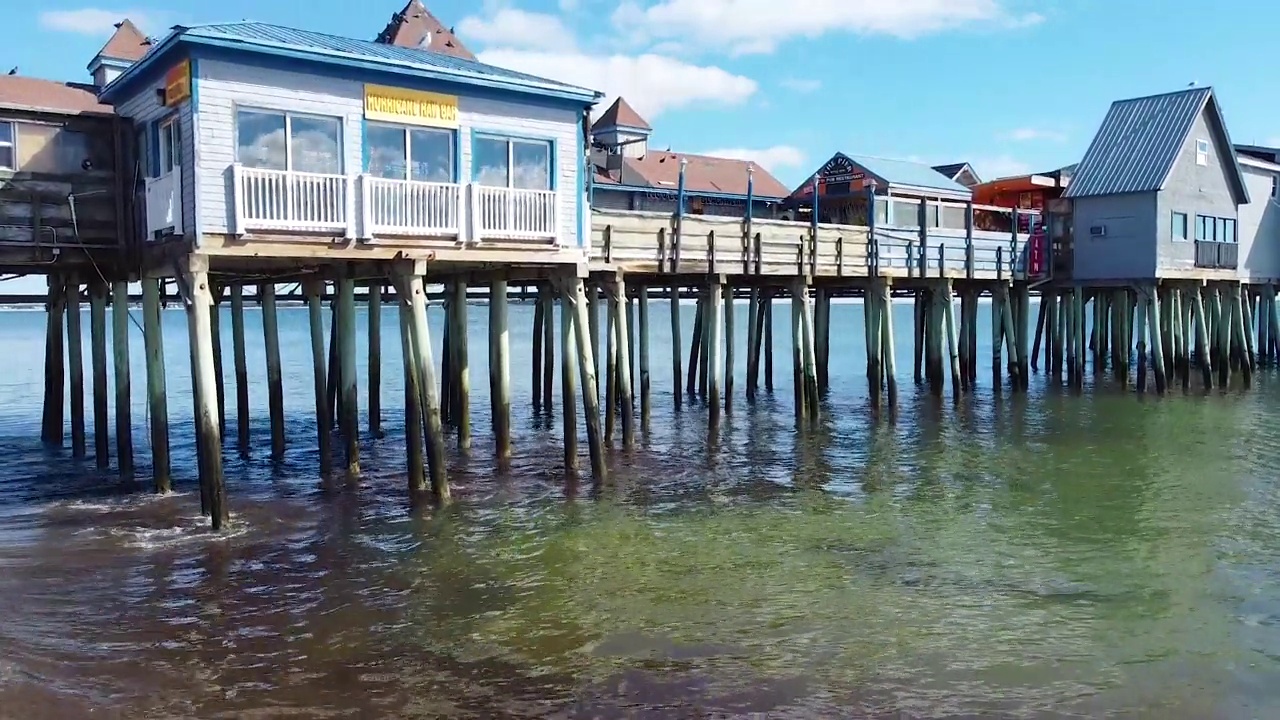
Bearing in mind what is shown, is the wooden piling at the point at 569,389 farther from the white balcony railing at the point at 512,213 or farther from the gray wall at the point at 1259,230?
the gray wall at the point at 1259,230

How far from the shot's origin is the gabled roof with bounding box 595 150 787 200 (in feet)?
123

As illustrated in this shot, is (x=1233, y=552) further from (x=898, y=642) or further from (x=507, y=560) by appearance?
(x=507, y=560)

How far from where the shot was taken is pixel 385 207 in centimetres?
1559

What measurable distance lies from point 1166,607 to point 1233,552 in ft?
9.70

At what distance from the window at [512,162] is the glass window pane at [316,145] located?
2.13 m

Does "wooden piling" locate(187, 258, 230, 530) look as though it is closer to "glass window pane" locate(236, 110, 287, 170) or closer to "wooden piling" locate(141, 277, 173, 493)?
"glass window pane" locate(236, 110, 287, 170)

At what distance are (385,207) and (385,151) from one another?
100cm

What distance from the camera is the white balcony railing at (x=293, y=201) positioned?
14.4 metres

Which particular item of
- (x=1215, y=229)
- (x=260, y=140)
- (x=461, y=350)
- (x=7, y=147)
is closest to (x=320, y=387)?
(x=461, y=350)

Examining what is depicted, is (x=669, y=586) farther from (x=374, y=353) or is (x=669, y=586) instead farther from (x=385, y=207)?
(x=374, y=353)

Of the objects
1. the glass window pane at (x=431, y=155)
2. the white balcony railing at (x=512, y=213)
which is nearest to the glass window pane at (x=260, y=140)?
the glass window pane at (x=431, y=155)

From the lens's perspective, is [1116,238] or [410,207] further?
[1116,238]

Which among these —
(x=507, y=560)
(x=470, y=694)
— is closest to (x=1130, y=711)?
(x=470, y=694)

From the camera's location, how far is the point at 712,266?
22.9m
